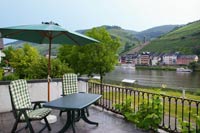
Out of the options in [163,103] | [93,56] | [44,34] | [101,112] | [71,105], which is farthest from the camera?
[93,56]

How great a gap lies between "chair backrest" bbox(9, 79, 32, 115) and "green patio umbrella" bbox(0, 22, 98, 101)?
3.18 ft

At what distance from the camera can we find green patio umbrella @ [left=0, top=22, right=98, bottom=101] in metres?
4.15

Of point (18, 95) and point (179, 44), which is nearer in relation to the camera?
point (18, 95)

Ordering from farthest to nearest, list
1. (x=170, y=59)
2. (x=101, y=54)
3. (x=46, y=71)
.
A: (x=170, y=59) → (x=101, y=54) → (x=46, y=71)

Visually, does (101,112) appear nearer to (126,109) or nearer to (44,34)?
(126,109)

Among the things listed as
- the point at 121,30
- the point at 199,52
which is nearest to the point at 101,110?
the point at 199,52

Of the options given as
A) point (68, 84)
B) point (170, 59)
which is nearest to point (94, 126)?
point (68, 84)

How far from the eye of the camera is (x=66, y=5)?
14.2 metres

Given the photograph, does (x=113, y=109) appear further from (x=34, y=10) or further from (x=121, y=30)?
(x=121, y=30)

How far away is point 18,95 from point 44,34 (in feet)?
4.74

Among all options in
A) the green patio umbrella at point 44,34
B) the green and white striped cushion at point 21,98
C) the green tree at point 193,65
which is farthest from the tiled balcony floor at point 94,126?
the green tree at point 193,65

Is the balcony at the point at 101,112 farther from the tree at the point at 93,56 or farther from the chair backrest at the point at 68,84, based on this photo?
the tree at the point at 93,56

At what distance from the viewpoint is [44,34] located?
4.85 metres

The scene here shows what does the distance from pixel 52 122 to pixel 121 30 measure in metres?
140
